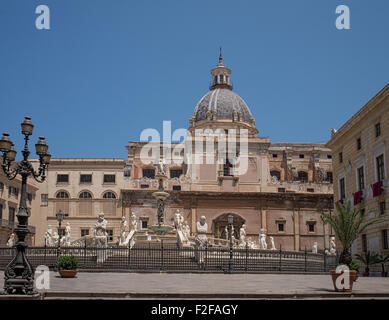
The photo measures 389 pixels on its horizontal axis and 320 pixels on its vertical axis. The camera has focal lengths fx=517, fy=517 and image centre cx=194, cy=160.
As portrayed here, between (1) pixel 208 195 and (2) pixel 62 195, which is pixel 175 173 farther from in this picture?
(2) pixel 62 195

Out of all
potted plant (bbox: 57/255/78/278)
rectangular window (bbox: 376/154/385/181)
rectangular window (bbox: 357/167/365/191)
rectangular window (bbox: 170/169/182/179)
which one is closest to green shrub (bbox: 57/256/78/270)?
potted plant (bbox: 57/255/78/278)

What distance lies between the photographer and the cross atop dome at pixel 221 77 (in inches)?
2721

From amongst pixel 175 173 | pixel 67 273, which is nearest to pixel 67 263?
pixel 67 273

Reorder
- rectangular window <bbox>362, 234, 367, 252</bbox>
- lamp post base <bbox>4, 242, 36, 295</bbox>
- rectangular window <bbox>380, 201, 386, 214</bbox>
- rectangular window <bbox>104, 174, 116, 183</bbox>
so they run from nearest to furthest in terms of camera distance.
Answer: lamp post base <bbox>4, 242, 36, 295</bbox> → rectangular window <bbox>380, 201, 386, 214</bbox> → rectangular window <bbox>362, 234, 367, 252</bbox> → rectangular window <bbox>104, 174, 116, 183</bbox>

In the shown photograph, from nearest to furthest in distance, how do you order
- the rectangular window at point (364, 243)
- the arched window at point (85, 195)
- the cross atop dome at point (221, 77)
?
the rectangular window at point (364, 243) → the arched window at point (85, 195) → the cross atop dome at point (221, 77)

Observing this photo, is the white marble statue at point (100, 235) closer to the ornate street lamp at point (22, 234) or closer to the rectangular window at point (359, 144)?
the ornate street lamp at point (22, 234)

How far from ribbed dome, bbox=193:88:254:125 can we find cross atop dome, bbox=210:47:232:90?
186 cm

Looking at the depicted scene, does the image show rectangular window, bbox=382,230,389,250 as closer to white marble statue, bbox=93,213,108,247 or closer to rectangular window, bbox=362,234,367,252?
rectangular window, bbox=362,234,367,252

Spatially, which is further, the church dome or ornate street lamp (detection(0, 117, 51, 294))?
the church dome

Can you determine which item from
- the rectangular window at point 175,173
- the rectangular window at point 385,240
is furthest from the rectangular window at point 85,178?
the rectangular window at point 385,240

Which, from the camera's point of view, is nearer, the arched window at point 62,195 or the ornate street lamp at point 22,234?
the ornate street lamp at point 22,234

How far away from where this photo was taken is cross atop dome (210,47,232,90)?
227ft

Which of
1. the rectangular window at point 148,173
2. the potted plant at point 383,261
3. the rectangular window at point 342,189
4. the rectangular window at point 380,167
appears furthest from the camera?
the rectangular window at point 148,173

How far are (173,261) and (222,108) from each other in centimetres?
4229
